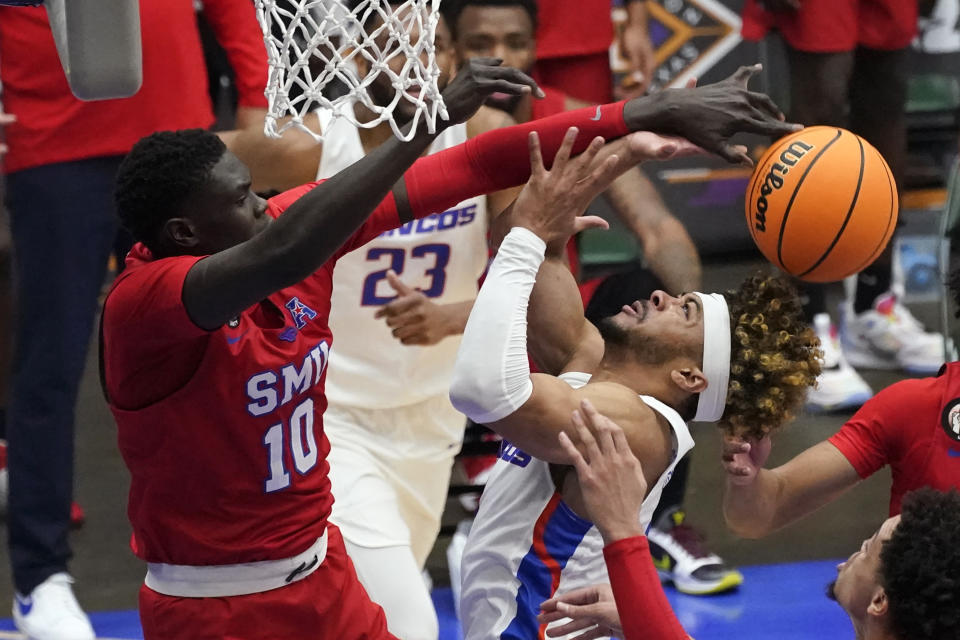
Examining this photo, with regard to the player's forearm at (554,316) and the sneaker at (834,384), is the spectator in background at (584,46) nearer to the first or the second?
the sneaker at (834,384)

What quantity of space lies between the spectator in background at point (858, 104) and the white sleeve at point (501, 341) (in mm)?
3621

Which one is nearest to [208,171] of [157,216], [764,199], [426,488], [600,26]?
[157,216]

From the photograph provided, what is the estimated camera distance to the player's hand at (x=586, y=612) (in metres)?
2.59

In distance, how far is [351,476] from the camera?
3.95 metres

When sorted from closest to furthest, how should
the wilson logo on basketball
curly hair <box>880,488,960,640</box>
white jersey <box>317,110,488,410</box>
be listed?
curly hair <box>880,488,960,640</box> → the wilson logo on basketball → white jersey <box>317,110,488,410</box>

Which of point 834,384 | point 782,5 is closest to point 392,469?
point 834,384

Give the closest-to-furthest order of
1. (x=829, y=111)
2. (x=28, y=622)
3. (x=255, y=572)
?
(x=255, y=572) < (x=28, y=622) < (x=829, y=111)

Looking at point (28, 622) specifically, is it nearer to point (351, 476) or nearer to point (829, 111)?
point (351, 476)

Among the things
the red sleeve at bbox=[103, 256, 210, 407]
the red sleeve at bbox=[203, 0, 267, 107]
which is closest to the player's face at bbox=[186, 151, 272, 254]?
the red sleeve at bbox=[103, 256, 210, 407]

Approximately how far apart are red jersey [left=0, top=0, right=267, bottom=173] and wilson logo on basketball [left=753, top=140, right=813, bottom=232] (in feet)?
6.82

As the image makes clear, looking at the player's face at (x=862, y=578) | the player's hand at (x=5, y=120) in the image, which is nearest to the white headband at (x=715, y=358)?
the player's face at (x=862, y=578)

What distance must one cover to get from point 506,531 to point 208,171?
96cm

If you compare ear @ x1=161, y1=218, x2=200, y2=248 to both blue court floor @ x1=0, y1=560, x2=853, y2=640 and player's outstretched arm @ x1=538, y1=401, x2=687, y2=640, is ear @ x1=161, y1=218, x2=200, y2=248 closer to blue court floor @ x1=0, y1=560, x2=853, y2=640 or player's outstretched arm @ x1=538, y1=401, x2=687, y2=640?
player's outstretched arm @ x1=538, y1=401, x2=687, y2=640

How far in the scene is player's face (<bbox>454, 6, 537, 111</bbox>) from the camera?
15.0 feet
